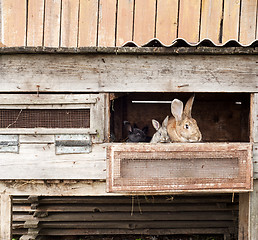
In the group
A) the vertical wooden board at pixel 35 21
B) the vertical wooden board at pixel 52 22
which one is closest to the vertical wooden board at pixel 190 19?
the vertical wooden board at pixel 52 22

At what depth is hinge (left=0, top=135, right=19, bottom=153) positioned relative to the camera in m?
3.65

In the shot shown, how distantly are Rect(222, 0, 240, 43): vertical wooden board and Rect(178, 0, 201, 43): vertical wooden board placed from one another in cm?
39

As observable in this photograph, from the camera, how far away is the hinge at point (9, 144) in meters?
3.65

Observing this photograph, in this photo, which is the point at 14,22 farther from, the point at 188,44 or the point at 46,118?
the point at 188,44

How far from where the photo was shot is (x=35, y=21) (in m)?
4.82

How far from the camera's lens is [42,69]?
3.64m

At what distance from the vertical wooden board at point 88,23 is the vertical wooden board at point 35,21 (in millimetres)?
570

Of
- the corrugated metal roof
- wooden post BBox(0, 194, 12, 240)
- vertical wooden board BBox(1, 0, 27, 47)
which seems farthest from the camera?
vertical wooden board BBox(1, 0, 27, 47)

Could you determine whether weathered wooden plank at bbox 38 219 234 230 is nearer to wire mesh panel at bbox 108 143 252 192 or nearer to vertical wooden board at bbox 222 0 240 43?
wire mesh panel at bbox 108 143 252 192

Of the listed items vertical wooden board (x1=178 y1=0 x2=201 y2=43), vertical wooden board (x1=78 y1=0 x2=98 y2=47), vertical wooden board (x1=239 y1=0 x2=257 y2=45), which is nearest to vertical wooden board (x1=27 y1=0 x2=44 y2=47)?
vertical wooden board (x1=78 y1=0 x2=98 y2=47)

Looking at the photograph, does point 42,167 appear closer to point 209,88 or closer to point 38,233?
point 209,88

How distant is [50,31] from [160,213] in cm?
357

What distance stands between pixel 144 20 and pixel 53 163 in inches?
94.0

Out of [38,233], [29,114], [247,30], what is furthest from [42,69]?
[38,233]
